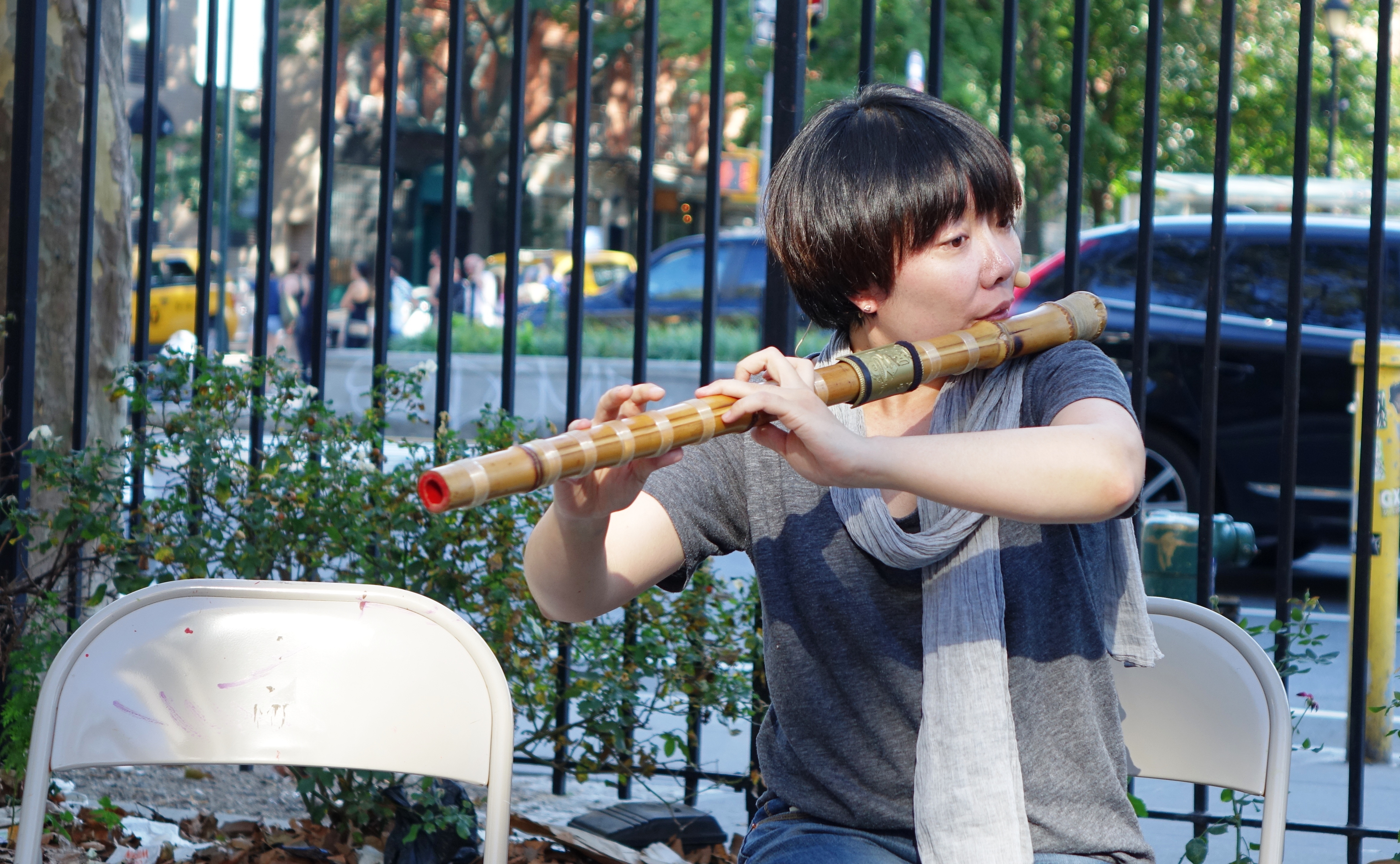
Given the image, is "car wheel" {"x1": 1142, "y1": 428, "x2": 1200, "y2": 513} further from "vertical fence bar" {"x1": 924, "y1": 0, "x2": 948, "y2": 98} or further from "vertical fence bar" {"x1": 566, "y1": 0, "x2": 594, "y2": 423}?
"vertical fence bar" {"x1": 566, "y1": 0, "x2": 594, "y2": 423}

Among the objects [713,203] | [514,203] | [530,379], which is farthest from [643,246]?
[530,379]

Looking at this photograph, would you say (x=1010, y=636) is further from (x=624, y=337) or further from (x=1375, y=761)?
(x=624, y=337)

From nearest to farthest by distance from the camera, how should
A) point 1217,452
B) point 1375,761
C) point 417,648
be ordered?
point 417,648 → point 1375,761 → point 1217,452

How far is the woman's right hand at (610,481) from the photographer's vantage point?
139 cm

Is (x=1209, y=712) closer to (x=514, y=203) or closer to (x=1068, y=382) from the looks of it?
(x=1068, y=382)

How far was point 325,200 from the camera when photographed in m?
2.93

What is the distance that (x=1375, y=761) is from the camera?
367 cm

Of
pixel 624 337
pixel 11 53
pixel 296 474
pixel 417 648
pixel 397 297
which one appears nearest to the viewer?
pixel 417 648

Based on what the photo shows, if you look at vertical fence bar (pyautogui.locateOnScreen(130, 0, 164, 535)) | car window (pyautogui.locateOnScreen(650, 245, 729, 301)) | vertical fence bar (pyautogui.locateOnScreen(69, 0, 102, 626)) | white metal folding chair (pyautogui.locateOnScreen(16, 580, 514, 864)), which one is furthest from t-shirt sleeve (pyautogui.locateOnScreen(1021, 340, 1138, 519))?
car window (pyautogui.locateOnScreen(650, 245, 729, 301))

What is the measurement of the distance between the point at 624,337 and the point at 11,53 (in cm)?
931

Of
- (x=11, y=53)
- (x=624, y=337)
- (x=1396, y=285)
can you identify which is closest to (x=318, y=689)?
(x=11, y=53)

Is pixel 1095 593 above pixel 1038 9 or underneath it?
underneath

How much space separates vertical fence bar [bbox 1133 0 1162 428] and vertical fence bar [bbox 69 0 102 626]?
2.24 meters

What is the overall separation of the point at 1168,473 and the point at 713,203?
12.6 feet
